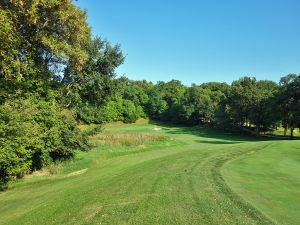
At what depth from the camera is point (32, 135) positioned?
69.5ft

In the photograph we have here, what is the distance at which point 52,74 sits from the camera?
89.6 feet

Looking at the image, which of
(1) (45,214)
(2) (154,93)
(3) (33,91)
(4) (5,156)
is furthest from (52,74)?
(2) (154,93)

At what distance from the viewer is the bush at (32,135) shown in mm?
19172

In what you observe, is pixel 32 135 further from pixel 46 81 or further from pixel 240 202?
pixel 240 202

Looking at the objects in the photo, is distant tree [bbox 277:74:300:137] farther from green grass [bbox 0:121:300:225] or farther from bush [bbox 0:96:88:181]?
green grass [bbox 0:121:300:225]

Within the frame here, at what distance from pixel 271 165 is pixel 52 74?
18.1 meters

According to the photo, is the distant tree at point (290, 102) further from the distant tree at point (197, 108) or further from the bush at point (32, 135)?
the bush at point (32, 135)

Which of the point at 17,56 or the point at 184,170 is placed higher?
the point at 17,56

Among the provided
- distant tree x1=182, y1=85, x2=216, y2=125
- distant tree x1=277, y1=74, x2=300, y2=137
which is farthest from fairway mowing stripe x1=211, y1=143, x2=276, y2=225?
distant tree x1=182, y1=85, x2=216, y2=125

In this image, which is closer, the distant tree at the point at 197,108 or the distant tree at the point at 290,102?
the distant tree at the point at 290,102

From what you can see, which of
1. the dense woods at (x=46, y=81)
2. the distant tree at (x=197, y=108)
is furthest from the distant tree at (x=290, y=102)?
the dense woods at (x=46, y=81)

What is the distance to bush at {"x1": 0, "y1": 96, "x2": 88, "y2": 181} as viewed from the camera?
62.9 ft

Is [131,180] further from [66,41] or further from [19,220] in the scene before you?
[66,41]

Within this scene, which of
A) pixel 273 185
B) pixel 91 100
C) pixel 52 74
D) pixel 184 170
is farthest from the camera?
pixel 91 100
